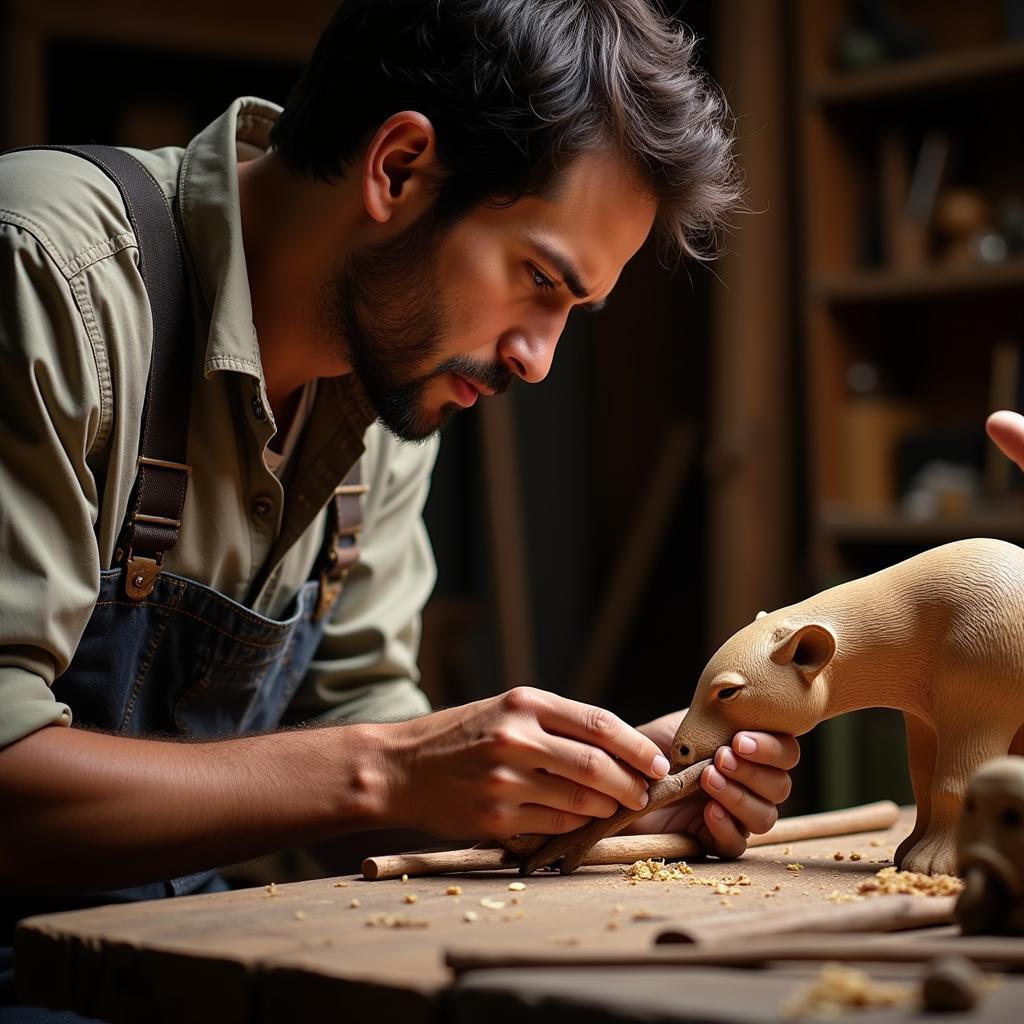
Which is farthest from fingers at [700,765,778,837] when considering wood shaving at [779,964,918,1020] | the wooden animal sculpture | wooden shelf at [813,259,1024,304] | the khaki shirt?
wooden shelf at [813,259,1024,304]

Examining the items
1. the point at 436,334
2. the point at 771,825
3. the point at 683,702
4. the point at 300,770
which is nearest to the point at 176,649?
the point at 300,770

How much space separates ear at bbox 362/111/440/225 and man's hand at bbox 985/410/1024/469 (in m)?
0.66

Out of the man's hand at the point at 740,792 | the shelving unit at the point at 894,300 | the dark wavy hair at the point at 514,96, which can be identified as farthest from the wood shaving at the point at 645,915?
the shelving unit at the point at 894,300

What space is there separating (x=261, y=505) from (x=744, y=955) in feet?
3.01

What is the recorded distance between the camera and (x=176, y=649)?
1.55m

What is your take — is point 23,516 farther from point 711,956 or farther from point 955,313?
point 955,313

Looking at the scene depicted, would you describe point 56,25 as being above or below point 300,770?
above

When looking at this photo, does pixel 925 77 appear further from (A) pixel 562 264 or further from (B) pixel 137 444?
(B) pixel 137 444

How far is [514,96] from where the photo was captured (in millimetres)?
1503

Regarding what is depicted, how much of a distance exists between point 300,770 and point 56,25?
270 cm

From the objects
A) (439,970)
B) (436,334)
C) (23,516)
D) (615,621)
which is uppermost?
(436,334)

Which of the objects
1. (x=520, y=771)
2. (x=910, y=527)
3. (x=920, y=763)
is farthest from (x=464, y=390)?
(x=910, y=527)

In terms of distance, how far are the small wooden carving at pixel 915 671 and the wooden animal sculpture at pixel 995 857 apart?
233 millimetres

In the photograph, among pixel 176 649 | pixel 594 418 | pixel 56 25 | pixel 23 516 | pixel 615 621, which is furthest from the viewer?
pixel 594 418
